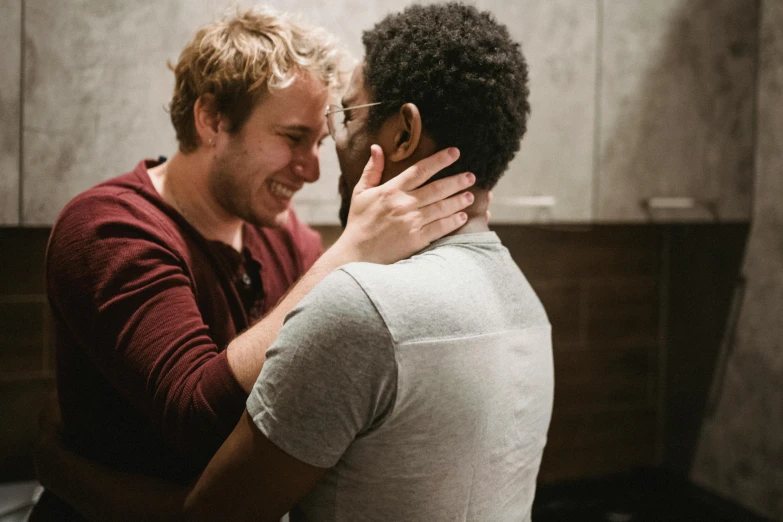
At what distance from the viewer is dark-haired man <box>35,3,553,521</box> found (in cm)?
70

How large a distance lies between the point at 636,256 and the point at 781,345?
0.58 m

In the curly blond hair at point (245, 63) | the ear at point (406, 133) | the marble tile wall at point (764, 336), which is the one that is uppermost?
the curly blond hair at point (245, 63)

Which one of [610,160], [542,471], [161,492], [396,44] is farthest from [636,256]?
→ [161,492]

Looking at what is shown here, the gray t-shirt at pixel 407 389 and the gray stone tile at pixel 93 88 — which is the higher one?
the gray stone tile at pixel 93 88

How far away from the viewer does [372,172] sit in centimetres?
91

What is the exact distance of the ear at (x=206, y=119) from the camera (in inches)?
47.7

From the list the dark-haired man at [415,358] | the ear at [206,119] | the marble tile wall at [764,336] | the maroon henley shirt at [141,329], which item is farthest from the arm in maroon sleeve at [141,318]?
the marble tile wall at [764,336]

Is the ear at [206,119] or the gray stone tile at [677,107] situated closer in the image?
the ear at [206,119]

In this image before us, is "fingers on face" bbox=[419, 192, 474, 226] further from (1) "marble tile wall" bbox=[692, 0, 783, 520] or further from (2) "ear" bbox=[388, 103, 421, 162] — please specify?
(1) "marble tile wall" bbox=[692, 0, 783, 520]

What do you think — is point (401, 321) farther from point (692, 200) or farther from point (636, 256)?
point (636, 256)

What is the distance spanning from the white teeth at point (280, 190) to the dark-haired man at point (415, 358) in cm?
34

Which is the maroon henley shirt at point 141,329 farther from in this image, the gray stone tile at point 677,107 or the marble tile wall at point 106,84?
the gray stone tile at point 677,107

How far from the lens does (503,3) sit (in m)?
1.57

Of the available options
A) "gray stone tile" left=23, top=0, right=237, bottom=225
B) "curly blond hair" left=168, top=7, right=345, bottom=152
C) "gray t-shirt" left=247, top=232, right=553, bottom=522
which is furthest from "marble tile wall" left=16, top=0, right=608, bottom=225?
"gray t-shirt" left=247, top=232, right=553, bottom=522
